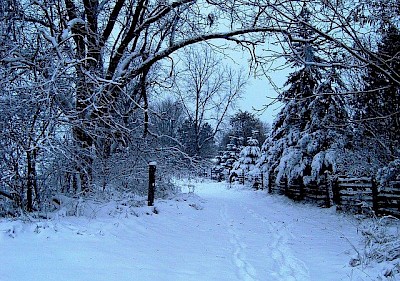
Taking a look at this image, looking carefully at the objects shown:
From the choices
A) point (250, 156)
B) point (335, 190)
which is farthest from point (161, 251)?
point (250, 156)

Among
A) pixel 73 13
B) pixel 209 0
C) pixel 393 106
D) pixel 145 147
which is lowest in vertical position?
pixel 145 147

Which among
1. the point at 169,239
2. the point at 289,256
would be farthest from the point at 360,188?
the point at 169,239

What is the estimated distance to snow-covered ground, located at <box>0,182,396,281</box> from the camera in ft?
11.3

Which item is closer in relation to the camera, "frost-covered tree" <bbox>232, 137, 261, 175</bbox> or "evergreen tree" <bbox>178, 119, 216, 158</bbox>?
"frost-covered tree" <bbox>232, 137, 261, 175</bbox>

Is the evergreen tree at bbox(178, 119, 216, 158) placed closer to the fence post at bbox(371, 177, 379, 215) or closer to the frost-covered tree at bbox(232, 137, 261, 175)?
the frost-covered tree at bbox(232, 137, 261, 175)

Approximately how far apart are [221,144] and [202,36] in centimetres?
4646

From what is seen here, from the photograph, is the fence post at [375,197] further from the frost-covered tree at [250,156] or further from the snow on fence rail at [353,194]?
the frost-covered tree at [250,156]

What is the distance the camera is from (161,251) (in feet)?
16.1

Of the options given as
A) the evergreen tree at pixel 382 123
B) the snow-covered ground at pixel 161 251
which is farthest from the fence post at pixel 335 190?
the snow-covered ground at pixel 161 251

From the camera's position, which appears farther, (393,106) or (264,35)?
(393,106)

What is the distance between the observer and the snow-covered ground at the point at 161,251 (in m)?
3.44

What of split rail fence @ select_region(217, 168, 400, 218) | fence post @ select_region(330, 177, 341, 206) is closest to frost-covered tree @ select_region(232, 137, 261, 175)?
split rail fence @ select_region(217, 168, 400, 218)

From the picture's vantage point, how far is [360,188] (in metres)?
10.4

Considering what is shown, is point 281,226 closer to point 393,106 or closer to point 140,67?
point 393,106
